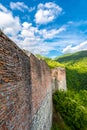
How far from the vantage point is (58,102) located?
952 inches

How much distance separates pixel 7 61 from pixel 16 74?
95 cm

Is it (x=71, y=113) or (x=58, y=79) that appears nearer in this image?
(x=71, y=113)

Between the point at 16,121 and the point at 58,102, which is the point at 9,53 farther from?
the point at 58,102

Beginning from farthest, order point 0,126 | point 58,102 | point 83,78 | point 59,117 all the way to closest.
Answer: point 83,78
point 58,102
point 59,117
point 0,126

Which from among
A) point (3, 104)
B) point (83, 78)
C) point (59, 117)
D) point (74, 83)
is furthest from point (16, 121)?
point (83, 78)

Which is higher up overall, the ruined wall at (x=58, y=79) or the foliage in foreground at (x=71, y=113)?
the ruined wall at (x=58, y=79)

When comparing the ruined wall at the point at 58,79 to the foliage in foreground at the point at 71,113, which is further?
the ruined wall at the point at 58,79

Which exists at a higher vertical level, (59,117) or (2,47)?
(2,47)

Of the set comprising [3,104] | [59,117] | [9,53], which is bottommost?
[59,117]

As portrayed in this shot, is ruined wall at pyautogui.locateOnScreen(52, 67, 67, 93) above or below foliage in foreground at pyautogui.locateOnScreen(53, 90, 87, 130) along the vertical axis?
above

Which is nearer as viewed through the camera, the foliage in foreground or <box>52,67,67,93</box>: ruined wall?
the foliage in foreground

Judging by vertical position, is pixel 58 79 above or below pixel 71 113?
above

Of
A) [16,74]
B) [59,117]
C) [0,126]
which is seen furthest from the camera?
[59,117]

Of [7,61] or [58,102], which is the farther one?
[58,102]
